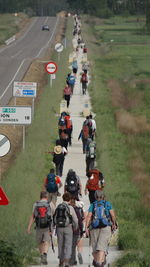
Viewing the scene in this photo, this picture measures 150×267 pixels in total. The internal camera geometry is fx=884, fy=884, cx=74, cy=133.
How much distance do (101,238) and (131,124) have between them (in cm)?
2430

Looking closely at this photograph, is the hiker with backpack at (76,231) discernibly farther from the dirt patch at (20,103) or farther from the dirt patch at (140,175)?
the dirt patch at (20,103)

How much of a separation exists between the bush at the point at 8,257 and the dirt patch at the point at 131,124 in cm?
2347

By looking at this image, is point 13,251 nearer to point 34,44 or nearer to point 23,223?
point 23,223

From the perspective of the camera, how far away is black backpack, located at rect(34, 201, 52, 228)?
14039mm

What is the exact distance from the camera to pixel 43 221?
46.2ft

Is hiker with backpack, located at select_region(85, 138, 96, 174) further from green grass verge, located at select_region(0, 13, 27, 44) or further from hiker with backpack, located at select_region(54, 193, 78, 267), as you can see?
green grass verge, located at select_region(0, 13, 27, 44)

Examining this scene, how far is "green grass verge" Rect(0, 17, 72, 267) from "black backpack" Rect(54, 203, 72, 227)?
0.78 metres

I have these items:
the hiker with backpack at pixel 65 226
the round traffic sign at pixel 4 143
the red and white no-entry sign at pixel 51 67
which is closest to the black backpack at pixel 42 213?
the hiker with backpack at pixel 65 226

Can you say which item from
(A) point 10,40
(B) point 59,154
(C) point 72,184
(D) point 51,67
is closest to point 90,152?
(B) point 59,154

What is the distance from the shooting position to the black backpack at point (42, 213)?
14039 millimetres

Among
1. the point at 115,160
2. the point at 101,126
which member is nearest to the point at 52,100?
the point at 101,126

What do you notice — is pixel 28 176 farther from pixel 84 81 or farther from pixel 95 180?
pixel 84 81

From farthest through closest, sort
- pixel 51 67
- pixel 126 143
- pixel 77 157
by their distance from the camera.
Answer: pixel 51 67 < pixel 126 143 < pixel 77 157

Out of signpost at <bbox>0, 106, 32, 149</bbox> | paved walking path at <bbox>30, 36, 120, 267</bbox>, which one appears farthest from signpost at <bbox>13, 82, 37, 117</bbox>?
signpost at <bbox>0, 106, 32, 149</bbox>
